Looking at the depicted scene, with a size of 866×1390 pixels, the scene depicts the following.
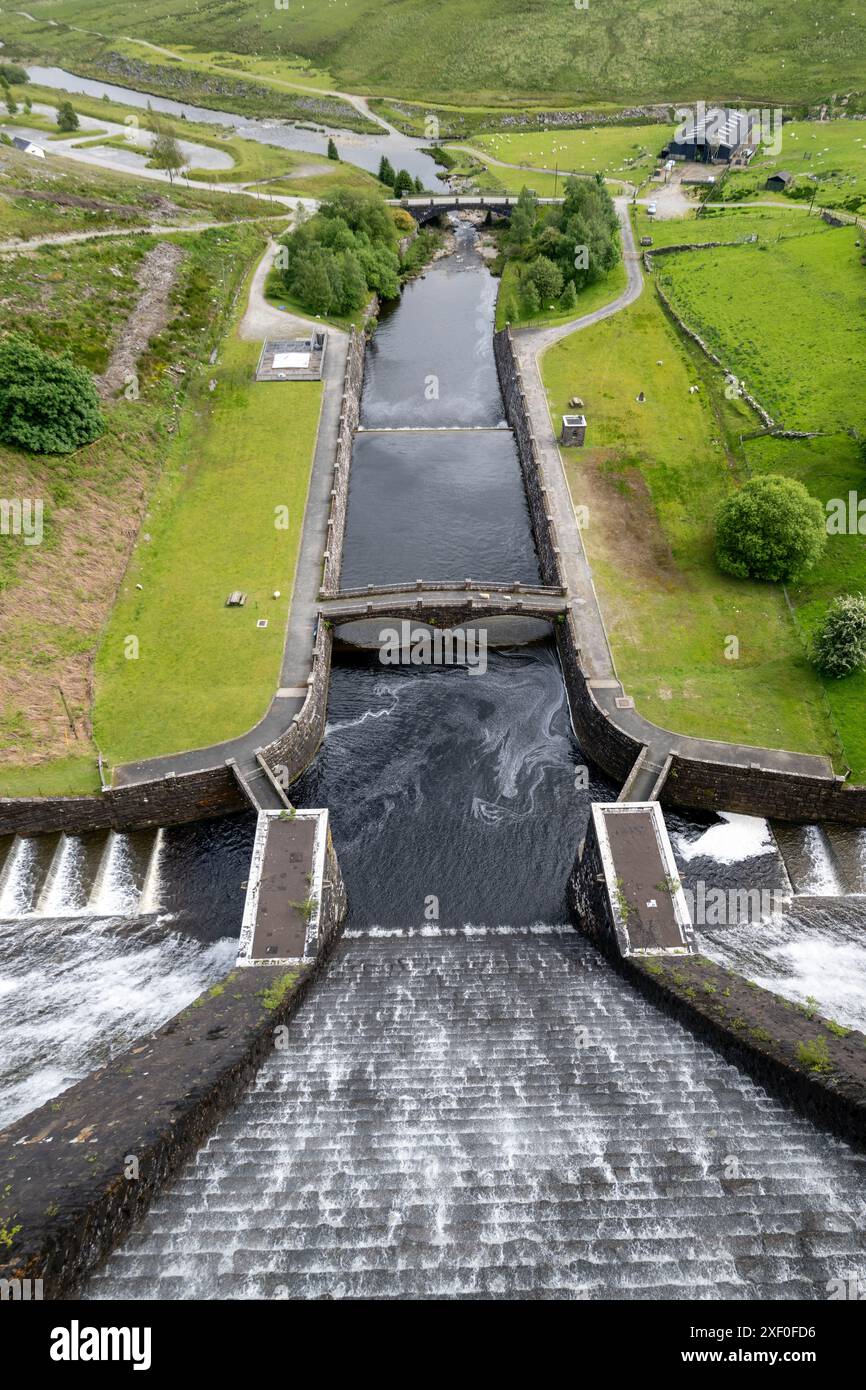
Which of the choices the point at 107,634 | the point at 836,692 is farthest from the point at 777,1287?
the point at 107,634

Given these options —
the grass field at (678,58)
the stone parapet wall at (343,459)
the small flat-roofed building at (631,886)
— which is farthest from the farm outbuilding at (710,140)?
the small flat-roofed building at (631,886)

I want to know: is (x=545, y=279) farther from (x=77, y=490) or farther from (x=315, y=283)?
(x=77, y=490)

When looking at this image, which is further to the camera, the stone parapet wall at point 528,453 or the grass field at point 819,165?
the grass field at point 819,165

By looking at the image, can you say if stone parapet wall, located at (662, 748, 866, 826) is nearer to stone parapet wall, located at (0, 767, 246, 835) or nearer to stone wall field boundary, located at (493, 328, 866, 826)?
stone wall field boundary, located at (493, 328, 866, 826)

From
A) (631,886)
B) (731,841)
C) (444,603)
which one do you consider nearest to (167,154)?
(444,603)

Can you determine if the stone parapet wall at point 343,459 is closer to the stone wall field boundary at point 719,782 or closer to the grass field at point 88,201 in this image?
the stone wall field boundary at point 719,782

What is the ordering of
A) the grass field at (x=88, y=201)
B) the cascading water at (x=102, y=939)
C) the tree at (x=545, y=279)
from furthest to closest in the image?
the tree at (x=545, y=279) → the grass field at (x=88, y=201) → the cascading water at (x=102, y=939)
